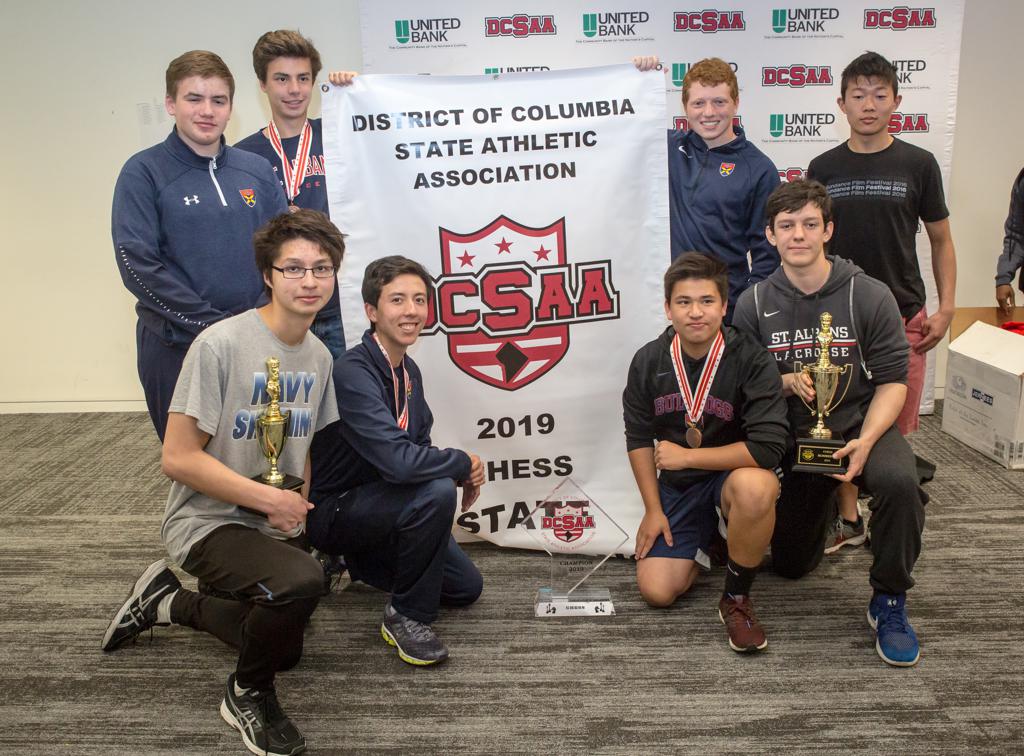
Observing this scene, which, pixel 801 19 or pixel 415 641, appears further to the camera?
pixel 801 19

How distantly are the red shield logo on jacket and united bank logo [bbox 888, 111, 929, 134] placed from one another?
2.57 meters

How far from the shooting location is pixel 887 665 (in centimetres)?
236

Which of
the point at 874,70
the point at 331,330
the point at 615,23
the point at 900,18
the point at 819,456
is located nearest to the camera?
the point at 819,456

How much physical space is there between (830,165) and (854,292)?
874 mm

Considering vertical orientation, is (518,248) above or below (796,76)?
below

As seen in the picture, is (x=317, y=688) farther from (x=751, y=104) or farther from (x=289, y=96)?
(x=751, y=104)

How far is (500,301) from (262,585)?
1.35 m

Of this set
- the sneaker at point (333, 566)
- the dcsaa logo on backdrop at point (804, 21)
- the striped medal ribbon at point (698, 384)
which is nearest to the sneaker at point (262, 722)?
the sneaker at point (333, 566)

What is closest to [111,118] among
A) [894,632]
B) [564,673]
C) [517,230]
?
[517,230]

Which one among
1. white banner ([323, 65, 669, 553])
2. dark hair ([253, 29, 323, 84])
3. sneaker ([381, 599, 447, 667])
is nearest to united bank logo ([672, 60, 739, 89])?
white banner ([323, 65, 669, 553])

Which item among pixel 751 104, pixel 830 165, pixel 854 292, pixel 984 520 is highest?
Answer: pixel 751 104

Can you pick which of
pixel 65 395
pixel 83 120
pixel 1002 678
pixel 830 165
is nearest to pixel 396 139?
pixel 830 165

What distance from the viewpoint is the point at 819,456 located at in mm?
2461

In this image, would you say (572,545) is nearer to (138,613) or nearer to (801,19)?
(138,613)
